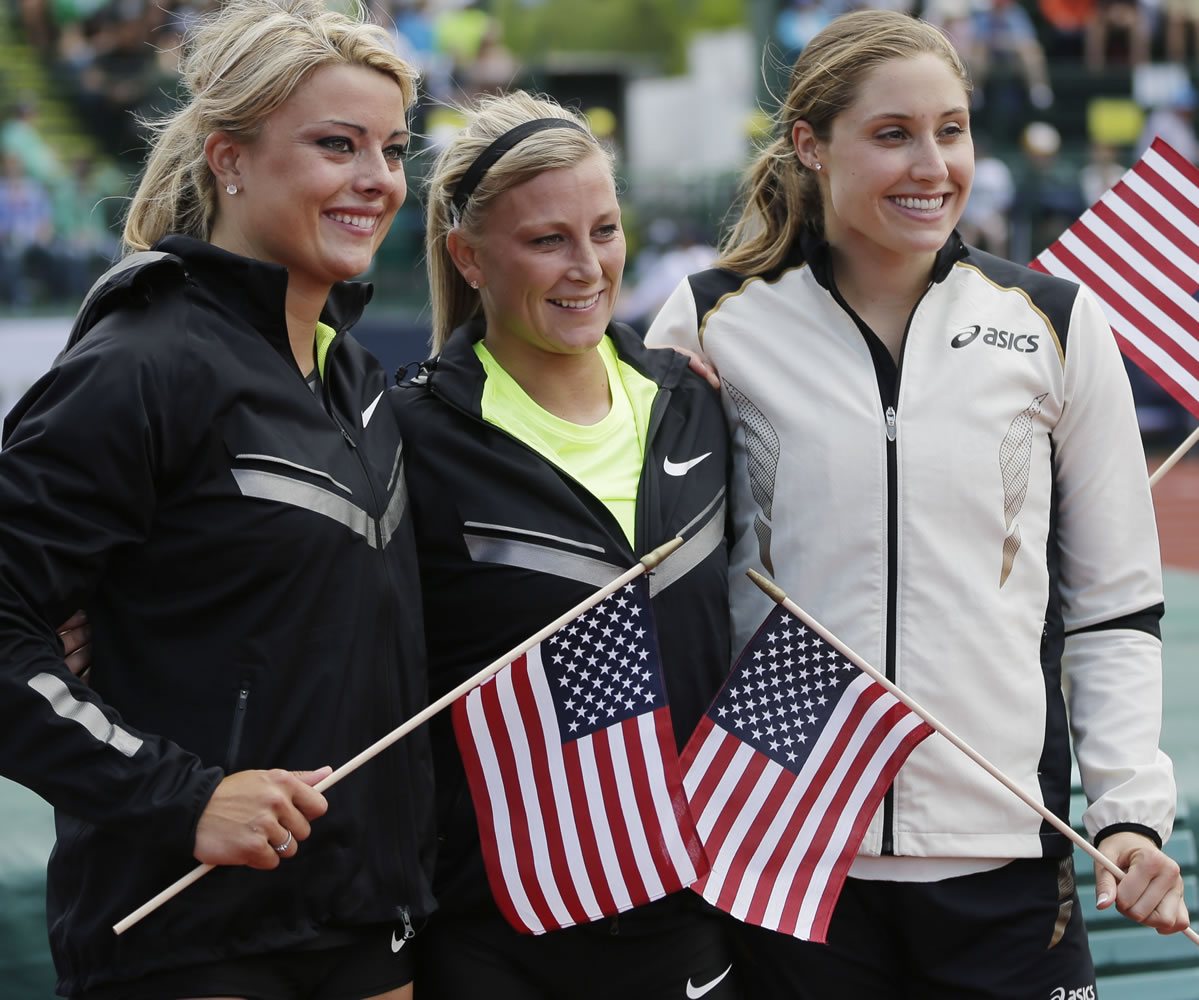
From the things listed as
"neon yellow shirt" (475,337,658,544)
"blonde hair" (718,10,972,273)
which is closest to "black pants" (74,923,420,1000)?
"neon yellow shirt" (475,337,658,544)

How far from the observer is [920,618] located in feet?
9.18

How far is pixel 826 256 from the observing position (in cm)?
303

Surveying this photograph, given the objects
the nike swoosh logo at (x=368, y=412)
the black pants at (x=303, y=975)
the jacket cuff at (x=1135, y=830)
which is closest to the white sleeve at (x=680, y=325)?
the nike swoosh logo at (x=368, y=412)

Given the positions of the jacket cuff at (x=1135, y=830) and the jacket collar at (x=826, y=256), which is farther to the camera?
the jacket collar at (x=826, y=256)

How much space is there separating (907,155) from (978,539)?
674 millimetres

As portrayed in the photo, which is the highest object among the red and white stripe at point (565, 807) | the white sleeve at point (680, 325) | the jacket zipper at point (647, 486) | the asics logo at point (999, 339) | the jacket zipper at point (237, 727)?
the white sleeve at point (680, 325)

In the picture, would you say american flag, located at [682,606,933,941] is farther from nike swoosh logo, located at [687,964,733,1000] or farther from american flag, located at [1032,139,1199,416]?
american flag, located at [1032,139,1199,416]

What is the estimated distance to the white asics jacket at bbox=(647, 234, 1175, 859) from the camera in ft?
9.17

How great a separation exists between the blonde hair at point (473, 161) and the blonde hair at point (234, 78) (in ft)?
0.64

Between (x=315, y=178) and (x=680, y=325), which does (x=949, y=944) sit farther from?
(x=315, y=178)

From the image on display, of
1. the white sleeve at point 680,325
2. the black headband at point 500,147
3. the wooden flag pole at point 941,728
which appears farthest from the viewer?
the white sleeve at point 680,325

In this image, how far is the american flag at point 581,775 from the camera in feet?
8.94

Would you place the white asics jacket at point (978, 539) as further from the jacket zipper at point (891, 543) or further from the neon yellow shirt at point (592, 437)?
the neon yellow shirt at point (592, 437)

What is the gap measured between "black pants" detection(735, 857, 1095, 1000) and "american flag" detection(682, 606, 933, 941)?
105 mm
